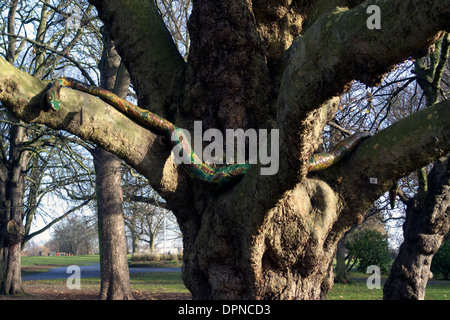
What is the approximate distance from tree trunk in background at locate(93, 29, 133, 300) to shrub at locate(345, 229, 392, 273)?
35.5ft

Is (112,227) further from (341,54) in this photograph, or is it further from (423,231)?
(341,54)

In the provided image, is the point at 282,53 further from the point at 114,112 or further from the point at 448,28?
the point at 448,28

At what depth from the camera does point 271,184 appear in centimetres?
299

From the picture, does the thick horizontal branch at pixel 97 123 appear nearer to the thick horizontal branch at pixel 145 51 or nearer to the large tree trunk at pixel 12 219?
the thick horizontal branch at pixel 145 51

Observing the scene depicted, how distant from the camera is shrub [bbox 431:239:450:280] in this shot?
18.3 metres

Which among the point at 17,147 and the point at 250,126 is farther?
the point at 17,147

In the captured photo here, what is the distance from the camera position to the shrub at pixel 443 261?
18.3 m

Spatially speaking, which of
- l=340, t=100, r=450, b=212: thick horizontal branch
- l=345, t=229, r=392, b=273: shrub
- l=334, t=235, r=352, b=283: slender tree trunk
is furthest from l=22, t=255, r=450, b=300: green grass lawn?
l=340, t=100, r=450, b=212: thick horizontal branch

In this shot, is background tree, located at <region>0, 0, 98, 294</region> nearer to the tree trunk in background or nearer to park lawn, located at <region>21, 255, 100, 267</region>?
the tree trunk in background

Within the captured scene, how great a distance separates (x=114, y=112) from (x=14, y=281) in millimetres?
11862

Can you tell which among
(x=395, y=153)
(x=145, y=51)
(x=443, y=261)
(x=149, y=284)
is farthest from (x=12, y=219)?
(x=443, y=261)

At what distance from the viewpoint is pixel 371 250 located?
1752cm

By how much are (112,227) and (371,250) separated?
11.6 meters

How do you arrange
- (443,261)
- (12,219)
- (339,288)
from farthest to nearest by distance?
(443,261)
(339,288)
(12,219)
